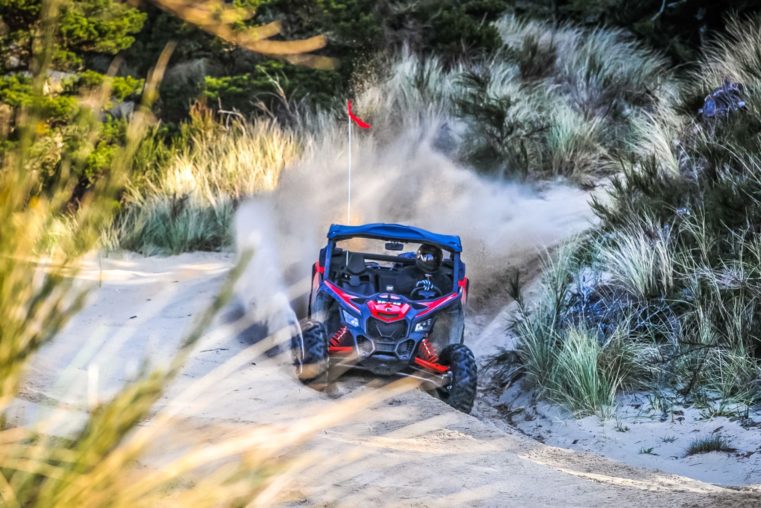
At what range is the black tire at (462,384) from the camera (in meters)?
7.35

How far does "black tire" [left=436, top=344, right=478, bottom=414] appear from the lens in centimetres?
735

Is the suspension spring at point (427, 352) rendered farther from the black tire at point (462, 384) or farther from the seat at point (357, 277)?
the seat at point (357, 277)

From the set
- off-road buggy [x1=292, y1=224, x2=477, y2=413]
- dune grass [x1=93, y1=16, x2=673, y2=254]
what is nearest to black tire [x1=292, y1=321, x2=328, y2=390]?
off-road buggy [x1=292, y1=224, x2=477, y2=413]

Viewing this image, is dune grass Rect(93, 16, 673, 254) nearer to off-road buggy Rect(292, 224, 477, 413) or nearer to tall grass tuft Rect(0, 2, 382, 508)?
off-road buggy Rect(292, 224, 477, 413)

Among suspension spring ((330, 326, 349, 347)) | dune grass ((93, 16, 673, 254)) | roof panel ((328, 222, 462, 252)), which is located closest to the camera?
suspension spring ((330, 326, 349, 347))

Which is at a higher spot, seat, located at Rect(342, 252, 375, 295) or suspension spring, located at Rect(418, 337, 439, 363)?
seat, located at Rect(342, 252, 375, 295)

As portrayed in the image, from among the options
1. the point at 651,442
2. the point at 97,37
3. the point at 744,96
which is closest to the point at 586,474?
the point at 651,442

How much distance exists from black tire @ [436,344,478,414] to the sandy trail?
180 millimetres

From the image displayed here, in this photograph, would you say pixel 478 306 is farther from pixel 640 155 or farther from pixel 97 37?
pixel 97 37

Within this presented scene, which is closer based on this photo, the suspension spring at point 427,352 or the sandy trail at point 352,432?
the sandy trail at point 352,432

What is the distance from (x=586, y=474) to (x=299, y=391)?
93.7 inches

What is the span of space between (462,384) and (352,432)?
5.10 feet

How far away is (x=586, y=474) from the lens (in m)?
5.38

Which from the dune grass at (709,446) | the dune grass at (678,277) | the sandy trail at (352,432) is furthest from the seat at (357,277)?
the dune grass at (709,446)
